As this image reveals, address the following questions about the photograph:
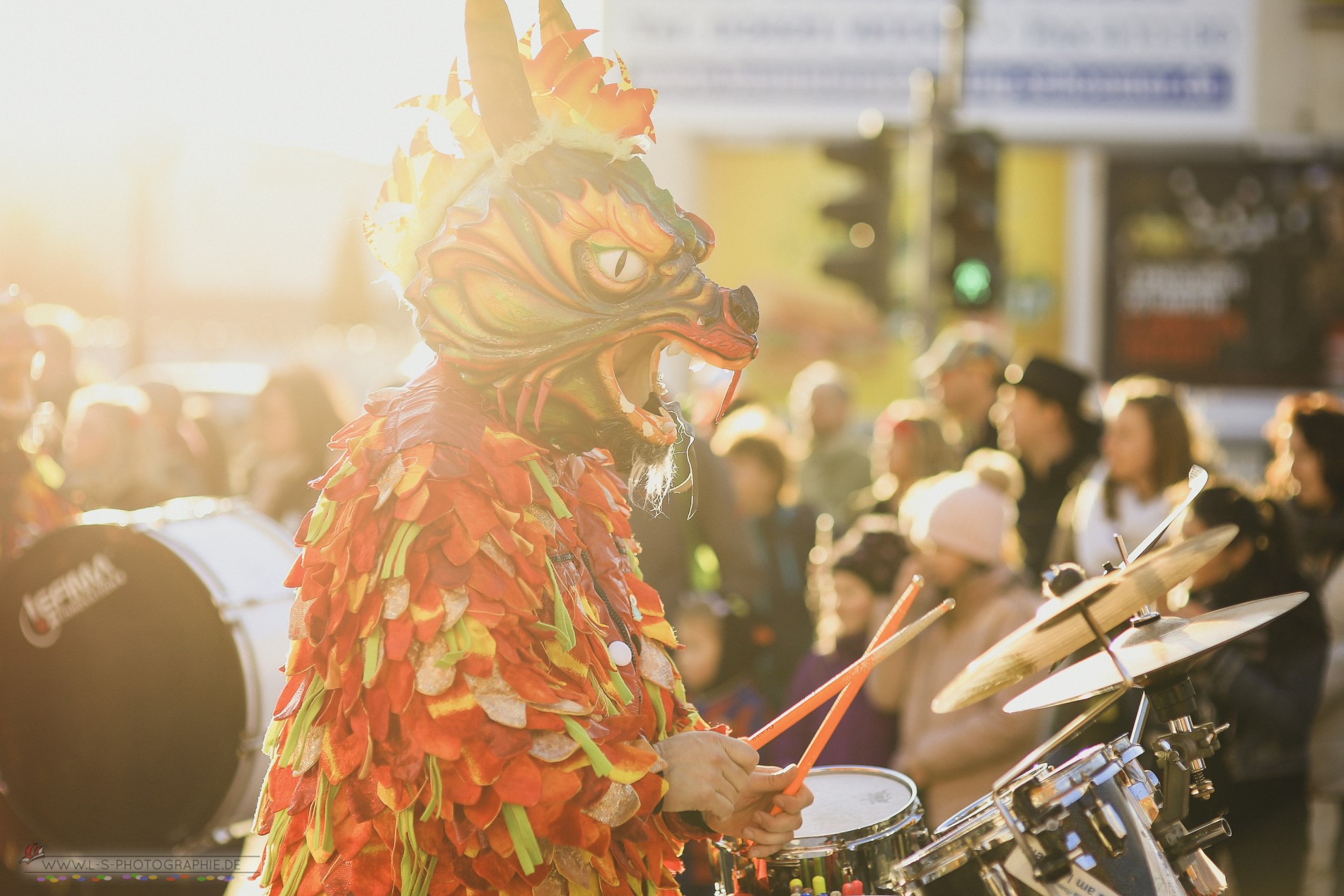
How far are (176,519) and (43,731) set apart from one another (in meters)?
0.63

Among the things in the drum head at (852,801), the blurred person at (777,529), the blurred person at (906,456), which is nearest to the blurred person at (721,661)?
the blurred person at (777,529)

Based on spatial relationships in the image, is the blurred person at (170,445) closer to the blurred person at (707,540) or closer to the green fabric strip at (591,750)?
the blurred person at (707,540)

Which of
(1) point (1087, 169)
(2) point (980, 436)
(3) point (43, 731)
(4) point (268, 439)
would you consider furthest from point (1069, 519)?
(1) point (1087, 169)

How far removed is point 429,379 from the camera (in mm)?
1963

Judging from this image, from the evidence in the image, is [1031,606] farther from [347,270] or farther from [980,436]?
[347,270]

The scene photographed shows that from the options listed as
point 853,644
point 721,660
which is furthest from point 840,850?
point 721,660

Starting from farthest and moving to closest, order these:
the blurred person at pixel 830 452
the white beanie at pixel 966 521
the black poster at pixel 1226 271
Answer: the black poster at pixel 1226 271, the blurred person at pixel 830 452, the white beanie at pixel 966 521

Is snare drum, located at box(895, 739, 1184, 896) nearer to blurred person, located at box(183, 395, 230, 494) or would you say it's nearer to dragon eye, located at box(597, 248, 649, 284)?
dragon eye, located at box(597, 248, 649, 284)

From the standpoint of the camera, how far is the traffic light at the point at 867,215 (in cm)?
754

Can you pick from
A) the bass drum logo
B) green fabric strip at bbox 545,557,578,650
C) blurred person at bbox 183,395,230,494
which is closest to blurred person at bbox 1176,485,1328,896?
green fabric strip at bbox 545,557,578,650

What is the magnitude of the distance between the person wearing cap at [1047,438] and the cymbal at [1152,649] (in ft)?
10.6

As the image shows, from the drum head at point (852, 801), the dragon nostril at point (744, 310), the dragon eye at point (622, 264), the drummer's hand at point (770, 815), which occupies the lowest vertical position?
the drum head at point (852, 801)

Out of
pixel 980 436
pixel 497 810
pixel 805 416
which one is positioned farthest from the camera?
pixel 805 416

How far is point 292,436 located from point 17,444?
1.30m
